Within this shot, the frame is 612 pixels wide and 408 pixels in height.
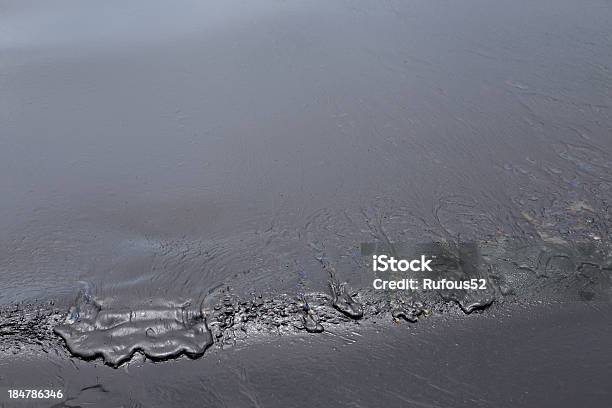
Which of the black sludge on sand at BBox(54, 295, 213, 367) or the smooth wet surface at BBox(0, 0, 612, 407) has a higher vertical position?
the smooth wet surface at BBox(0, 0, 612, 407)

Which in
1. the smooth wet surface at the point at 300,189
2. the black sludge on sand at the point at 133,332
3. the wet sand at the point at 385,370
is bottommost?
the wet sand at the point at 385,370

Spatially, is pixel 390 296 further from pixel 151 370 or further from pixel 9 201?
pixel 9 201

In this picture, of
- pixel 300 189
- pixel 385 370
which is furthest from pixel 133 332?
pixel 300 189

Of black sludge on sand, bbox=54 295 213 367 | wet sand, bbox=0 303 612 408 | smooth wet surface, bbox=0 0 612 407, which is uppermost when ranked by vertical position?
smooth wet surface, bbox=0 0 612 407

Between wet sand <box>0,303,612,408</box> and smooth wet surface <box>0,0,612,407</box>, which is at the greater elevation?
smooth wet surface <box>0,0,612,407</box>

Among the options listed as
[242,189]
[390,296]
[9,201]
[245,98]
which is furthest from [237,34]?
[390,296]

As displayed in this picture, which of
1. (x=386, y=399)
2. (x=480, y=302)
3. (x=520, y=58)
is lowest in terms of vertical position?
(x=386, y=399)

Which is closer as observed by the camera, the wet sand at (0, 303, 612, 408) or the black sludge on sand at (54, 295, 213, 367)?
the wet sand at (0, 303, 612, 408)

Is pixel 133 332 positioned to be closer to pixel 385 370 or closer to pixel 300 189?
pixel 385 370
